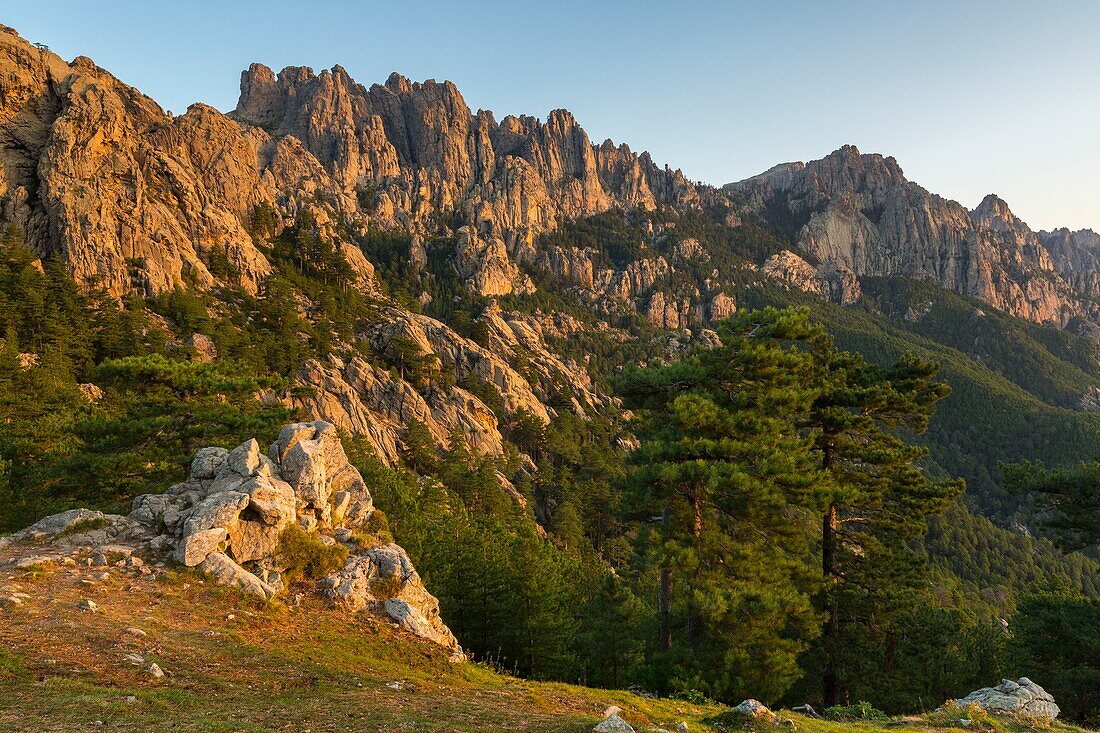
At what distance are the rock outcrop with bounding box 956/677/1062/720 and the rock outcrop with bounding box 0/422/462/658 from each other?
12.6 meters

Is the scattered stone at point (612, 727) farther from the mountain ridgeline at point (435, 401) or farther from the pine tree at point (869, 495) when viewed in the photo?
the pine tree at point (869, 495)

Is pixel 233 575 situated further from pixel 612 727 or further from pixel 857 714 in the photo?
pixel 857 714

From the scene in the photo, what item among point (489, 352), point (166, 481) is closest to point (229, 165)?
point (489, 352)

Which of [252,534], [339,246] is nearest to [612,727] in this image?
[252,534]

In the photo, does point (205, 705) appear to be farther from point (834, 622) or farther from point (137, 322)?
point (137, 322)

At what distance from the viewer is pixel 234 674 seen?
9508 mm

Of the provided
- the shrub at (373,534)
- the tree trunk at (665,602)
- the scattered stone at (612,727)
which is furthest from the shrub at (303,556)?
the tree trunk at (665,602)

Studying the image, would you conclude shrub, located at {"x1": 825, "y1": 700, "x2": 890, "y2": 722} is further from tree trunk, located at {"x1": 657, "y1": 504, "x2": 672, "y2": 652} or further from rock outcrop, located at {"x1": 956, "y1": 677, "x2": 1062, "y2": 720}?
tree trunk, located at {"x1": 657, "y1": 504, "x2": 672, "y2": 652}

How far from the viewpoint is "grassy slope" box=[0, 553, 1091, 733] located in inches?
301

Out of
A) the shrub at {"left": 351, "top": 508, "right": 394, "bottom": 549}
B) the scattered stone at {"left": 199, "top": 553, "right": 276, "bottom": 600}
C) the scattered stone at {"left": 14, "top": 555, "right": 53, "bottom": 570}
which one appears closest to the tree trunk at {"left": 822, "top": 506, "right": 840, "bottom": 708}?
the shrub at {"left": 351, "top": 508, "right": 394, "bottom": 549}

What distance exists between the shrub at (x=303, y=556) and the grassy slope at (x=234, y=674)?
1.01 m

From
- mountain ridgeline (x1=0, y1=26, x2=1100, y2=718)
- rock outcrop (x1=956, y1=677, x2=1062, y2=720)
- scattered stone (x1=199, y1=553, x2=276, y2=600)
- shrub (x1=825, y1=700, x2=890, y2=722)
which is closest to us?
rock outcrop (x1=956, y1=677, x2=1062, y2=720)

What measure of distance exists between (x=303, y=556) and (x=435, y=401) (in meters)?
66.8

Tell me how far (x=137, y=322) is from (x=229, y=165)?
78.9 m
